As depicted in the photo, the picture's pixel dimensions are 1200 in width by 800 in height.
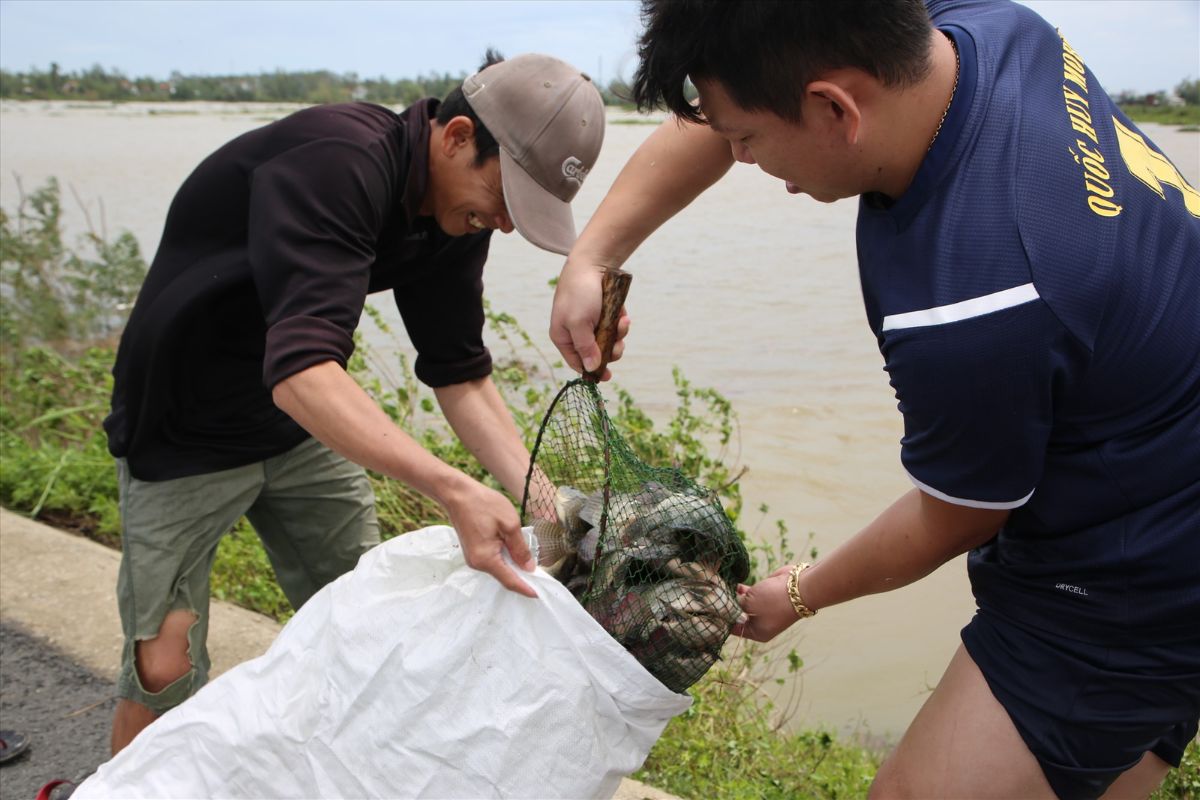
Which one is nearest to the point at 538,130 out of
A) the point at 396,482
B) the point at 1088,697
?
the point at 1088,697

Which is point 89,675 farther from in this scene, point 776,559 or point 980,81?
point 980,81

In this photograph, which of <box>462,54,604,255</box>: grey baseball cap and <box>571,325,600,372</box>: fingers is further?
<box>462,54,604,255</box>: grey baseball cap

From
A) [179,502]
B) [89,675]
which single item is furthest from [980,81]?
[89,675]

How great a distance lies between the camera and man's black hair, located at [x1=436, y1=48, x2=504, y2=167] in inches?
103

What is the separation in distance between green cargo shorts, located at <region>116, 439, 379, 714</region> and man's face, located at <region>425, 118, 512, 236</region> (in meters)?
0.82

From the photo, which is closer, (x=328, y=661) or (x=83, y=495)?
(x=328, y=661)

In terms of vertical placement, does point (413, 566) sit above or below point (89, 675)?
above

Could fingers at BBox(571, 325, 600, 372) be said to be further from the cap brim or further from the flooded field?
the flooded field

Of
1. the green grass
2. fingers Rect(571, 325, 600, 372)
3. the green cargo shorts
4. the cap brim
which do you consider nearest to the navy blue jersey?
fingers Rect(571, 325, 600, 372)

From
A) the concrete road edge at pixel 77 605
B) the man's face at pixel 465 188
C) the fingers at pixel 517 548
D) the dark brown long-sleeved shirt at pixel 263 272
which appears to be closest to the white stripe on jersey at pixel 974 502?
the fingers at pixel 517 548

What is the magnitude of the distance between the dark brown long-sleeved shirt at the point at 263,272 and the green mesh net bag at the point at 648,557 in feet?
1.96

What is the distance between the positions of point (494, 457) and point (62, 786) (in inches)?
55.5

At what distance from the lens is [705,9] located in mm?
1494

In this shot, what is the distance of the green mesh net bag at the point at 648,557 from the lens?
200 cm
